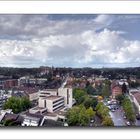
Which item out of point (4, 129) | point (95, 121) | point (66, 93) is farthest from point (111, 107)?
point (4, 129)

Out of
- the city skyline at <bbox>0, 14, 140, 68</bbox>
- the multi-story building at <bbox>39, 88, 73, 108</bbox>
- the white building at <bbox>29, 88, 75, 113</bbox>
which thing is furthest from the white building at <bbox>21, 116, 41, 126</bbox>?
the city skyline at <bbox>0, 14, 140, 68</bbox>

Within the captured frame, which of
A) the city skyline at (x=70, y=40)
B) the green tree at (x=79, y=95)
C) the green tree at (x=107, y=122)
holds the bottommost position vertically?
the green tree at (x=107, y=122)

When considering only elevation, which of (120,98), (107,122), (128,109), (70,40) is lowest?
(107,122)

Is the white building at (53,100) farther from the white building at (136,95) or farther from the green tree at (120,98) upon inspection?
the white building at (136,95)

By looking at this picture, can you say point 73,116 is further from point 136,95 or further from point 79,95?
point 136,95

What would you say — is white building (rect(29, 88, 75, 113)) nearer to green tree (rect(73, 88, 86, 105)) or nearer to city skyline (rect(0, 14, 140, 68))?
green tree (rect(73, 88, 86, 105))

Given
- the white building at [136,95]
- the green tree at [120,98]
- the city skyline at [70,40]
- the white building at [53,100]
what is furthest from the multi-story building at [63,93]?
the white building at [136,95]

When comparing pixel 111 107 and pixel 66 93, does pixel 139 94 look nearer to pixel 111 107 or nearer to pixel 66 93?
pixel 111 107

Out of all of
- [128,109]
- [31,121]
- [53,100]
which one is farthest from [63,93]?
[128,109]
